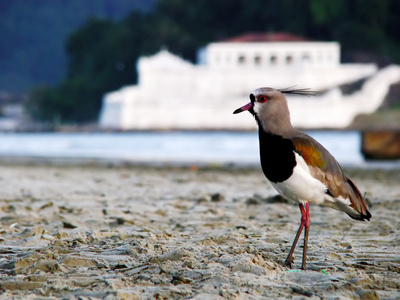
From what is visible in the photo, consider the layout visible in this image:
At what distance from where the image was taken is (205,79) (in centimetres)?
5475

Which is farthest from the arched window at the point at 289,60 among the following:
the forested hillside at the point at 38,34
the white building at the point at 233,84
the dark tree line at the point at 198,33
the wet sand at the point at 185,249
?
the wet sand at the point at 185,249

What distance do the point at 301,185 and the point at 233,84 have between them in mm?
52452

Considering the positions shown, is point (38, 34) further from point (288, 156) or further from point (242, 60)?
point (288, 156)

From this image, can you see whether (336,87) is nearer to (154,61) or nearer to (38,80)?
(154,61)

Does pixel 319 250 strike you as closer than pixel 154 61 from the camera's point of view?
Yes

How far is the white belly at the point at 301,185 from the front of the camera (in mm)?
3049

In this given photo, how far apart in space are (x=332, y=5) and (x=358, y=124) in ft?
37.8

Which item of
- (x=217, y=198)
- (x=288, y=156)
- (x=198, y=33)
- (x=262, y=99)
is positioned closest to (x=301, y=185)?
(x=288, y=156)

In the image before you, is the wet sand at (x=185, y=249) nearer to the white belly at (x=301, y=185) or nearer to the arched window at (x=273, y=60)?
the white belly at (x=301, y=185)

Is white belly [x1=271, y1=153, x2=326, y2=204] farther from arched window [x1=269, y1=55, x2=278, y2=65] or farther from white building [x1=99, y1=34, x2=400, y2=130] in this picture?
arched window [x1=269, y1=55, x2=278, y2=65]

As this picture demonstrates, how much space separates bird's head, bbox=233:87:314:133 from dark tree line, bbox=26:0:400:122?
55.1m

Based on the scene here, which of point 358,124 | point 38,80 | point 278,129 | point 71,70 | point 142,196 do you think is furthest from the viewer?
point 38,80

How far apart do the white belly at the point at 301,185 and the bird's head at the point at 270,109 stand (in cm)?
15

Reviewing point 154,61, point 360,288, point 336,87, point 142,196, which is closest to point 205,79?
point 154,61
